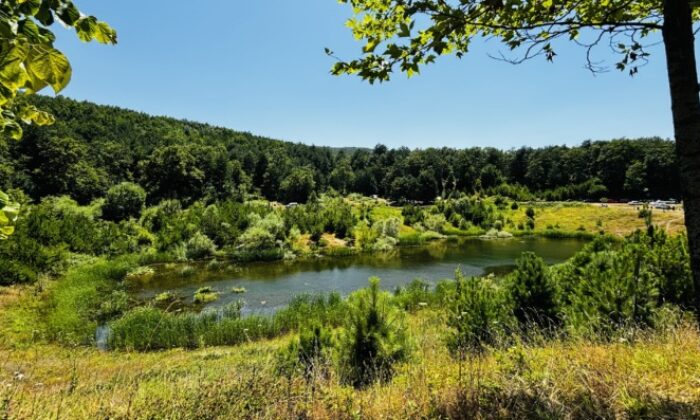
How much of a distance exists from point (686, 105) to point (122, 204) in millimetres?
58014

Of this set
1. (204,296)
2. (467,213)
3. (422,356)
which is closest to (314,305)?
(204,296)

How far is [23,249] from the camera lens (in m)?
20.5

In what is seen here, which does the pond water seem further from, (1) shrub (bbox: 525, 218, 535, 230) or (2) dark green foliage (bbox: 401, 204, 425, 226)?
(1) shrub (bbox: 525, 218, 535, 230)

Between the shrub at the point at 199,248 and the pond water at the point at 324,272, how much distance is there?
2820mm

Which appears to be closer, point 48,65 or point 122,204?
point 48,65

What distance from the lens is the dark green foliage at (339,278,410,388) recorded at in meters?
6.33

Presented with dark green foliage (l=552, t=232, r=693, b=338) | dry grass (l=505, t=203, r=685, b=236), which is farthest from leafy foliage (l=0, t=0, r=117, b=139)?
dry grass (l=505, t=203, r=685, b=236)

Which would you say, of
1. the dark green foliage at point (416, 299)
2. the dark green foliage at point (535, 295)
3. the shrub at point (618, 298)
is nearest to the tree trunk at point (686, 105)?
the shrub at point (618, 298)

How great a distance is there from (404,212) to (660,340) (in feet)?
178

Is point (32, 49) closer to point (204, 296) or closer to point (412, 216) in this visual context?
point (204, 296)

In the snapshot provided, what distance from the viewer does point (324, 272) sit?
29.7 meters

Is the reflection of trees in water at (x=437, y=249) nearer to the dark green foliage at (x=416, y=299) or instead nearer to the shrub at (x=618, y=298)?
the dark green foliage at (x=416, y=299)

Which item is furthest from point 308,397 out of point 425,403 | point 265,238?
point 265,238

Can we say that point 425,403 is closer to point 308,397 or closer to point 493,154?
point 308,397
